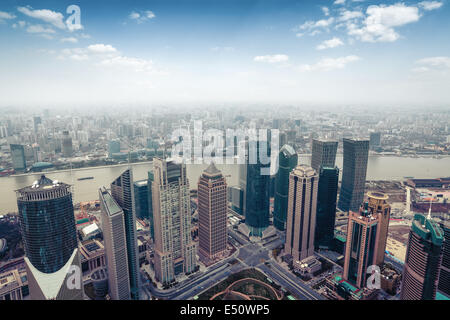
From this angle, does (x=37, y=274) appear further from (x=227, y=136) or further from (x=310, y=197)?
(x=227, y=136)

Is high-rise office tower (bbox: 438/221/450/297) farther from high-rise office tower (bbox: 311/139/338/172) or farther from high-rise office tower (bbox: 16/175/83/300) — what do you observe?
high-rise office tower (bbox: 16/175/83/300)

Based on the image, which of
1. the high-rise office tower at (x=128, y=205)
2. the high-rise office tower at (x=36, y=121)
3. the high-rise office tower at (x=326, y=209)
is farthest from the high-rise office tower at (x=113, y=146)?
the high-rise office tower at (x=326, y=209)

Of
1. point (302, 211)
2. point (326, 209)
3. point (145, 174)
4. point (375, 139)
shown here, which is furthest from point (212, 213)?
point (375, 139)

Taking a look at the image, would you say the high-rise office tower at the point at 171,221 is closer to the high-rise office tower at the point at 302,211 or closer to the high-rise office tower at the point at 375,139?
the high-rise office tower at the point at 302,211

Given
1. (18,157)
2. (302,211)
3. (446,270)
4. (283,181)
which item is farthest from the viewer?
(18,157)

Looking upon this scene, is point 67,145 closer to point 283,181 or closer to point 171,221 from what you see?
point 171,221

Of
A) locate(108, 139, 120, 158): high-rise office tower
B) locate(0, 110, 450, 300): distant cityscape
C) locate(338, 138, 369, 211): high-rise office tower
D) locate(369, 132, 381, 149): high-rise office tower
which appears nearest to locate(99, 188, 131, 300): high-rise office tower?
locate(0, 110, 450, 300): distant cityscape

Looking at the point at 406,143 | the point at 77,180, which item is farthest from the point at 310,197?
the point at 406,143
